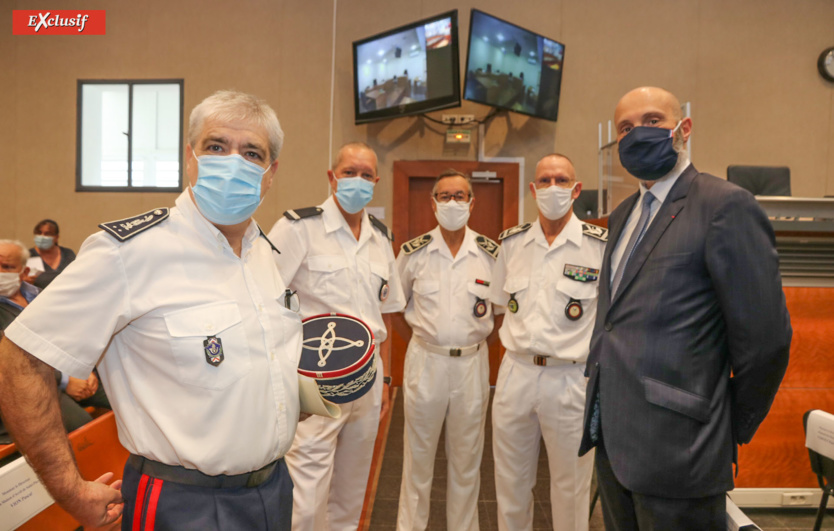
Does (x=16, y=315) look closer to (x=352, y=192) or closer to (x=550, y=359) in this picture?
(x=352, y=192)

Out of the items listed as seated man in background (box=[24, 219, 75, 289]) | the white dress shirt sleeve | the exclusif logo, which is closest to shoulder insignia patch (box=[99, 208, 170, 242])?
the white dress shirt sleeve

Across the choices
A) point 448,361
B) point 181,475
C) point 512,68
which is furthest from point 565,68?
point 181,475

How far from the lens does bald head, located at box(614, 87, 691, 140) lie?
144 cm

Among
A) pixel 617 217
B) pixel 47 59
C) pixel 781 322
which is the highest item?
pixel 47 59

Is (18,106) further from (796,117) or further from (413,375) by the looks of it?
(796,117)

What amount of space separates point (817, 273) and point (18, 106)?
303 inches

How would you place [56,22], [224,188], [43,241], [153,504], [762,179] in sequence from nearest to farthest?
[153,504], [224,188], [762,179], [43,241], [56,22]

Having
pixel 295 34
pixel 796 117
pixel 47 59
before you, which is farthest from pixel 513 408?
pixel 47 59

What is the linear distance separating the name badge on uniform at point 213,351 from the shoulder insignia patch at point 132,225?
0.89ft

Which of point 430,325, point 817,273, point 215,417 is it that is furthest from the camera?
point 817,273

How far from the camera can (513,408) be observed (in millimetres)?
2256

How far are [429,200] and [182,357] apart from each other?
4508 millimetres

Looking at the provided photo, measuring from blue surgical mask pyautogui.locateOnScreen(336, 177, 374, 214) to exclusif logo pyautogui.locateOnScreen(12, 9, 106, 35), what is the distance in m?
5.11

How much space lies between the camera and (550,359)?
7.22 feet
